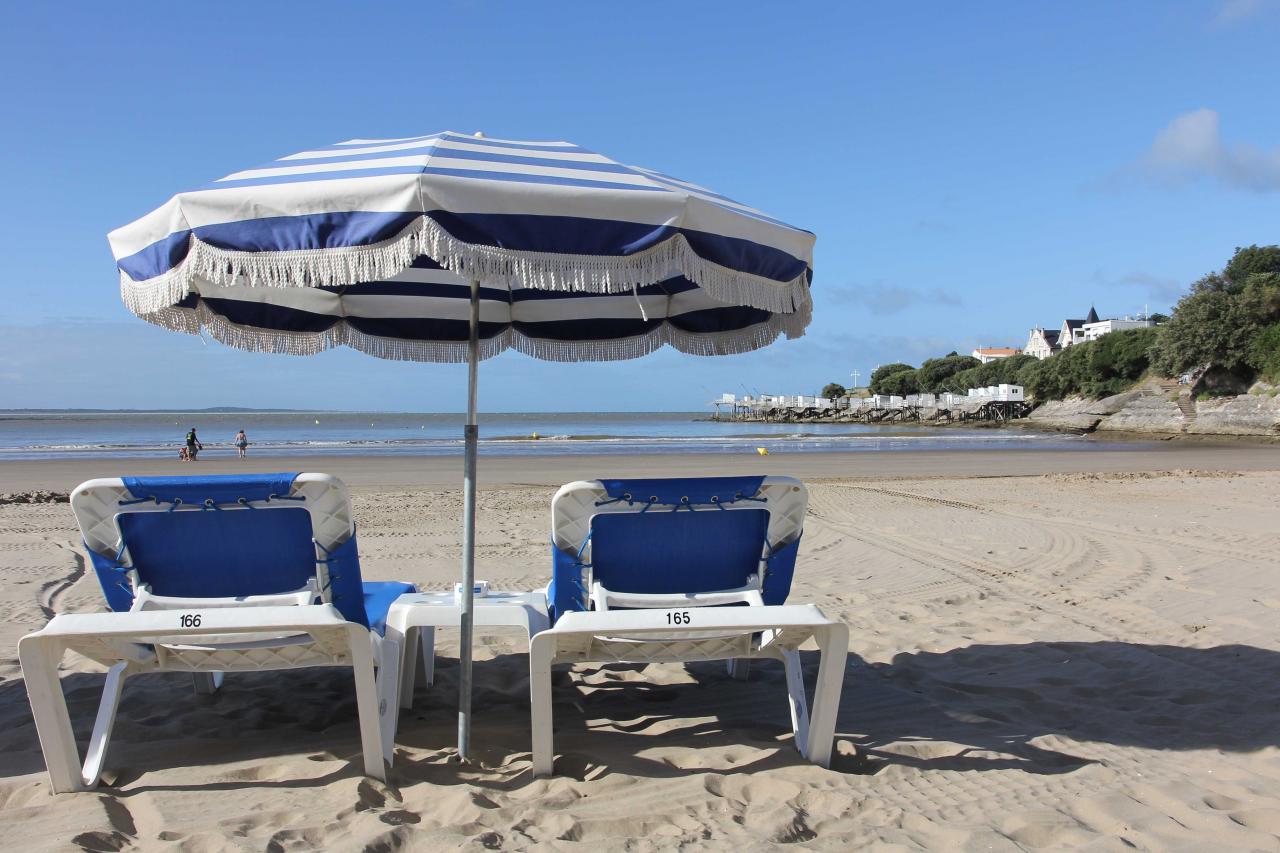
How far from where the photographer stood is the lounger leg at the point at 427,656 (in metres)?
3.70

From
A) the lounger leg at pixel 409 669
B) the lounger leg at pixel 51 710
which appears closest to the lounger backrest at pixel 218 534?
the lounger leg at pixel 51 710

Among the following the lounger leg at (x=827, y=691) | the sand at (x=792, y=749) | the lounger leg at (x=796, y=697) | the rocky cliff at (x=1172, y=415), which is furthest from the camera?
the rocky cliff at (x=1172, y=415)

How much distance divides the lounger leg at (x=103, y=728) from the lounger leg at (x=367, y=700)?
81cm

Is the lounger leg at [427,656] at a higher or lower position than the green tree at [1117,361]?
lower

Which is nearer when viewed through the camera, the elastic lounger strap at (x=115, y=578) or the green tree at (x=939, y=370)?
the elastic lounger strap at (x=115, y=578)

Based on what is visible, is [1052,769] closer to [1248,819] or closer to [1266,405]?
[1248,819]

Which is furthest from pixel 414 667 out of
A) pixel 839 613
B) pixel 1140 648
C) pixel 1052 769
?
pixel 1140 648

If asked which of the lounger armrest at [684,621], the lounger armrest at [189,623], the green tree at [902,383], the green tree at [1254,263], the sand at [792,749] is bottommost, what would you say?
the sand at [792,749]

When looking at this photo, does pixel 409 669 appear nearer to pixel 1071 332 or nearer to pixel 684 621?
pixel 684 621

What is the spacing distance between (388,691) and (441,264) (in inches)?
57.8

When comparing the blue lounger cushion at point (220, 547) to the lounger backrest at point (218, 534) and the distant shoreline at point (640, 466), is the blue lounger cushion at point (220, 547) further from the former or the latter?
the distant shoreline at point (640, 466)

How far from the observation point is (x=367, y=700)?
2.59 m

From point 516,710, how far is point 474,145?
7.22 ft

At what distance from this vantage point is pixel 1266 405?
118 ft
